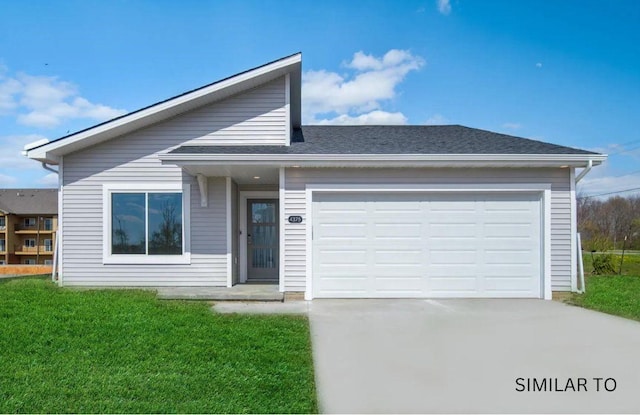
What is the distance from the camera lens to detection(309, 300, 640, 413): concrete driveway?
120 inches

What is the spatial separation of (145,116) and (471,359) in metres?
7.08

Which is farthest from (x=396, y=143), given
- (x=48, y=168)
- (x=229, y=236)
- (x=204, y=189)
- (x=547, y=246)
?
(x=48, y=168)

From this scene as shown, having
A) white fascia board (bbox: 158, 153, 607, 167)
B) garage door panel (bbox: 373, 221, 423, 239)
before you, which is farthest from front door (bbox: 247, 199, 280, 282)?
garage door panel (bbox: 373, 221, 423, 239)

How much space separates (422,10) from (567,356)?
910cm

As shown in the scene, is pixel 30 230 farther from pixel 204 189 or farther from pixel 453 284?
pixel 453 284

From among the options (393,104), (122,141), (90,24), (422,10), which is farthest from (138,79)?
(393,104)

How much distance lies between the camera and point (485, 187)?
23.9ft

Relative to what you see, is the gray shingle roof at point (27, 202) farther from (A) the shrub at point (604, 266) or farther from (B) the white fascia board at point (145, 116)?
(A) the shrub at point (604, 266)

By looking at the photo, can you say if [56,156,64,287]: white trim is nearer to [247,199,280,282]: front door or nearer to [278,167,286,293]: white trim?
[247,199,280,282]: front door

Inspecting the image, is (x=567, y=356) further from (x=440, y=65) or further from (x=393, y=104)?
(x=393, y=104)

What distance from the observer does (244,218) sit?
29.1ft

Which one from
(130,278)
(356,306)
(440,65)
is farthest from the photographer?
(440,65)

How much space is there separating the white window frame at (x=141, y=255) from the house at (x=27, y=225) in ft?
115

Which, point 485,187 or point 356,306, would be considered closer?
point 356,306
